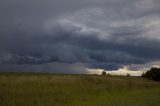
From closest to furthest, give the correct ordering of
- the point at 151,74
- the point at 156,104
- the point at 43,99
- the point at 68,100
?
the point at 156,104
the point at 43,99
the point at 68,100
the point at 151,74

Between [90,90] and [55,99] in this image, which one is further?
[90,90]

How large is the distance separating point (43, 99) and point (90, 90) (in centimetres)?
1418

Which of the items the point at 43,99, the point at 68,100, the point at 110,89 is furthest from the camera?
the point at 110,89

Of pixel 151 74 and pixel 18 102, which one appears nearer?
pixel 18 102

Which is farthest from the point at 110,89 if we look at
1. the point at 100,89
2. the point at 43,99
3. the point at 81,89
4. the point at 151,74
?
the point at 151,74

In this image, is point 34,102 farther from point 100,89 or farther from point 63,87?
point 100,89

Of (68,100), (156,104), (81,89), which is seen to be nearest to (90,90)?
(81,89)

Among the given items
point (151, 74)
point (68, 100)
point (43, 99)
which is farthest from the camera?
point (151, 74)

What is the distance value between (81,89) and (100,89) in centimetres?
368

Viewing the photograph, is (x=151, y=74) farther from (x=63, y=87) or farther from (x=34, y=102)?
(x=34, y=102)

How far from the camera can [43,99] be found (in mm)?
29891

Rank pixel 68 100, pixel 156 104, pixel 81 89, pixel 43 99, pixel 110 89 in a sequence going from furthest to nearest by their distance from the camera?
pixel 110 89, pixel 81 89, pixel 68 100, pixel 43 99, pixel 156 104

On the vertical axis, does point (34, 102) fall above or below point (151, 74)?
below

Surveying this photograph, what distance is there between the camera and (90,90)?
142ft
